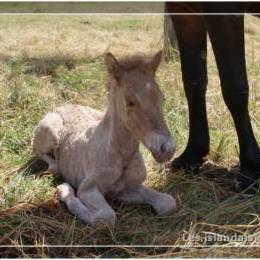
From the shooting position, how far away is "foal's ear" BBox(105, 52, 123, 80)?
3.01 metres

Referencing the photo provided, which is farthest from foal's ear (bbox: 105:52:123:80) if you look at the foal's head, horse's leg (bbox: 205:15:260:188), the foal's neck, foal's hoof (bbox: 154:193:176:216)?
foal's hoof (bbox: 154:193:176:216)

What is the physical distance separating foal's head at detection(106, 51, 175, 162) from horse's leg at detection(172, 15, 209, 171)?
0.67 metres

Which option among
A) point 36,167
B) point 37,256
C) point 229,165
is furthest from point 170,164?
point 37,256

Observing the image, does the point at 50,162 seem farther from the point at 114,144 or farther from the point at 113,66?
the point at 113,66

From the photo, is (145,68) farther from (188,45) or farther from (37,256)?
(37,256)

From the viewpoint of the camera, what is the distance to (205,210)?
10.4 feet

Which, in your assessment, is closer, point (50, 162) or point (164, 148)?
point (164, 148)

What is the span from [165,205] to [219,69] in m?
0.91

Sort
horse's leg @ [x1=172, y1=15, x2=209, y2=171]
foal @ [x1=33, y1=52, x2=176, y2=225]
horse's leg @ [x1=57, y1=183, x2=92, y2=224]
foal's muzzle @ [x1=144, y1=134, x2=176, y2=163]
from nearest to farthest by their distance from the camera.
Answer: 1. foal's muzzle @ [x1=144, y1=134, x2=176, y2=163]
2. foal @ [x1=33, y1=52, x2=176, y2=225]
3. horse's leg @ [x1=57, y1=183, x2=92, y2=224]
4. horse's leg @ [x1=172, y1=15, x2=209, y2=171]

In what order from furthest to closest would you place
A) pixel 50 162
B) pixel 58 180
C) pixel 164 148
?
pixel 50 162, pixel 58 180, pixel 164 148

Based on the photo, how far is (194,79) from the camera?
3.77m

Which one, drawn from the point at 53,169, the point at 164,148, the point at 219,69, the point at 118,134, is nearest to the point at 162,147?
the point at 164,148

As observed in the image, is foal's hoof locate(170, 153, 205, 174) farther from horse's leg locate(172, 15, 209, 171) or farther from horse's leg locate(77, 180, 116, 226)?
horse's leg locate(77, 180, 116, 226)

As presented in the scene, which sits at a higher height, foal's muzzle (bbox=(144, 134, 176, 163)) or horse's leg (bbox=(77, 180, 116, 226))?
foal's muzzle (bbox=(144, 134, 176, 163))
